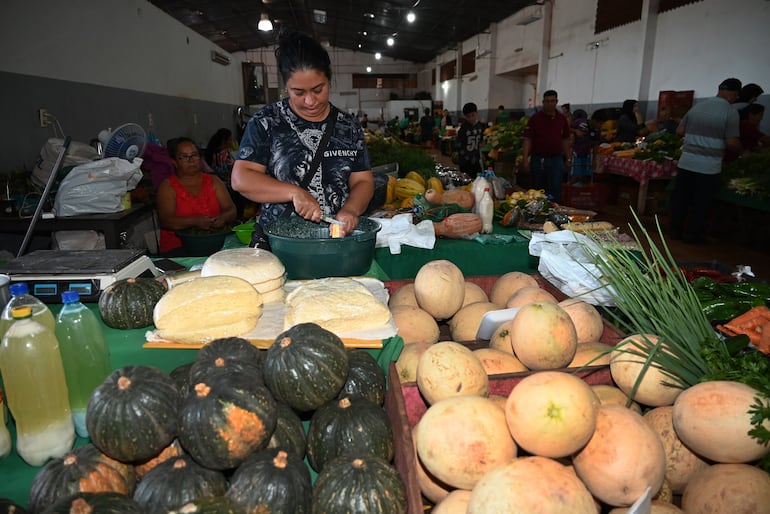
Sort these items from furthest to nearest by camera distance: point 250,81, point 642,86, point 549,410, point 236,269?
point 250,81
point 642,86
point 236,269
point 549,410

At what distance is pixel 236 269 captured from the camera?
182 centimetres

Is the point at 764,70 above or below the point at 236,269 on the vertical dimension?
above

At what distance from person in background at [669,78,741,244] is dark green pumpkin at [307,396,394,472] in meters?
6.73

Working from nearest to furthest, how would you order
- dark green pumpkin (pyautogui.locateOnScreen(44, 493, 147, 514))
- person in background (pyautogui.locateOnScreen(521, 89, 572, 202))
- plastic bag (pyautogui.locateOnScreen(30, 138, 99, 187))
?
dark green pumpkin (pyautogui.locateOnScreen(44, 493, 147, 514)) → plastic bag (pyautogui.locateOnScreen(30, 138, 99, 187)) → person in background (pyautogui.locateOnScreen(521, 89, 572, 202))

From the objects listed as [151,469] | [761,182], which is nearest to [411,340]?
[151,469]

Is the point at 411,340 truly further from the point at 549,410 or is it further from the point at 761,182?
the point at 761,182

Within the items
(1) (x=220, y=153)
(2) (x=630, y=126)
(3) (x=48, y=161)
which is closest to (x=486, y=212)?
(3) (x=48, y=161)

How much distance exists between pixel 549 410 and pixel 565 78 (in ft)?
50.1

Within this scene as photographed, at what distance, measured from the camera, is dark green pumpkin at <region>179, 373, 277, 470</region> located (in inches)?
44.2

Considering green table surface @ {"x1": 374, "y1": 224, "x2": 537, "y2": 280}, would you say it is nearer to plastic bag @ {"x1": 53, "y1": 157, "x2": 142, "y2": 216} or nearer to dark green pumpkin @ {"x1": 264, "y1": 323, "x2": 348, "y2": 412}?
dark green pumpkin @ {"x1": 264, "y1": 323, "x2": 348, "y2": 412}

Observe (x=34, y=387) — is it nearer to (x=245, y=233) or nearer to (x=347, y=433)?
(x=347, y=433)

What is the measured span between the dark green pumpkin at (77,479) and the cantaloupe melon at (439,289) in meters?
1.44

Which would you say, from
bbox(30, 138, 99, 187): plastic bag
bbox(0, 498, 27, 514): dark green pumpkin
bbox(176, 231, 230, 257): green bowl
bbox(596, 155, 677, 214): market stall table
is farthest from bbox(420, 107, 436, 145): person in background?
bbox(0, 498, 27, 514): dark green pumpkin

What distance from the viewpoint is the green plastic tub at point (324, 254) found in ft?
6.75
